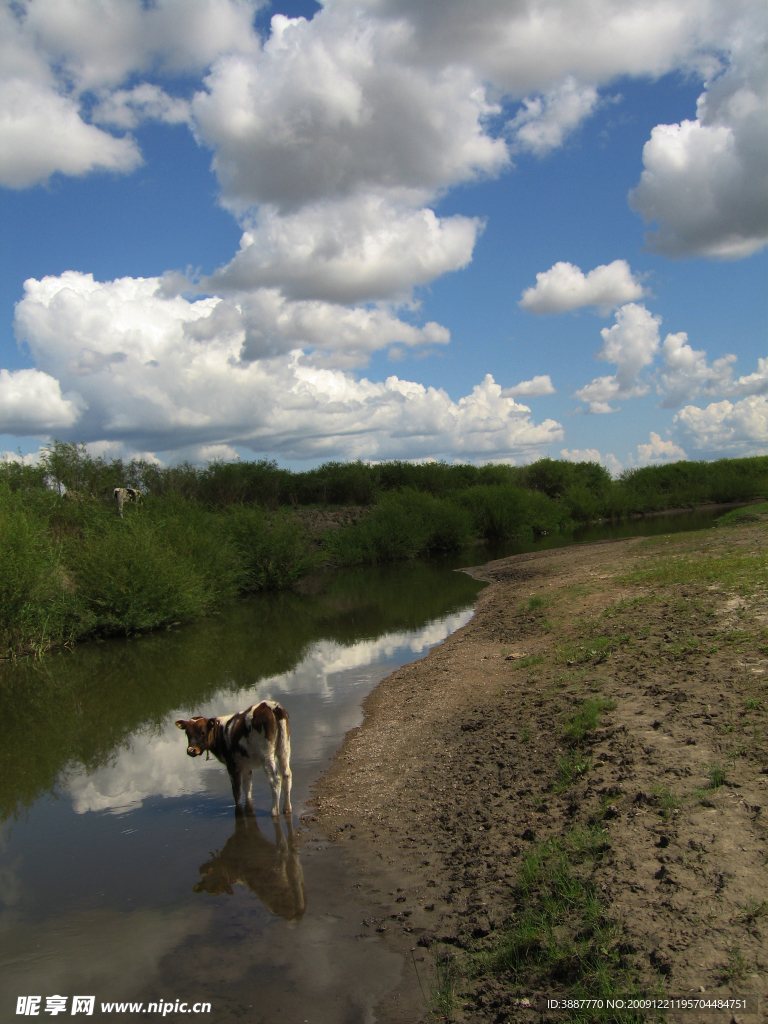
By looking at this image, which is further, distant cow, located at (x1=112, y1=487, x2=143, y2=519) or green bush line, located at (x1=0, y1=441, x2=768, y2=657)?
distant cow, located at (x1=112, y1=487, x2=143, y2=519)

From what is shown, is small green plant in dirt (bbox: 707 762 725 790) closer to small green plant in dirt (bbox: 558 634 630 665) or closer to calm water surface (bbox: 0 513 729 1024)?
calm water surface (bbox: 0 513 729 1024)

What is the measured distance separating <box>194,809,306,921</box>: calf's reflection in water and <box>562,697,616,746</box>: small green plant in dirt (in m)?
3.39

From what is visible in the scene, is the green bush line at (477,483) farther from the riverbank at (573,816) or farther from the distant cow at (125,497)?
the riverbank at (573,816)

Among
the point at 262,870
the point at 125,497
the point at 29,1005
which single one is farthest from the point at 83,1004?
the point at 125,497

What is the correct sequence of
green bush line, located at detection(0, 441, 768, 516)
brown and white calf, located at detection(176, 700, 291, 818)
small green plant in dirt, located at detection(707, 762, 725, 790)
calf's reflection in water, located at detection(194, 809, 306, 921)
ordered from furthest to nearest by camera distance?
green bush line, located at detection(0, 441, 768, 516)
brown and white calf, located at detection(176, 700, 291, 818)
calf's reflection in water, located at detection(194, 809, 306, 921)
small green plant in dirt, located at detection(707, 762, 725, 790)

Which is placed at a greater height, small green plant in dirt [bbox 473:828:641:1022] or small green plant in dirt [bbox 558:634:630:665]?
small green plant in dirt [bbox 558:634:630:665]

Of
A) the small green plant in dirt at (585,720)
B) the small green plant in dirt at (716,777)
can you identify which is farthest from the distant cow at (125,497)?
the small green plant in dirt at (716,777)

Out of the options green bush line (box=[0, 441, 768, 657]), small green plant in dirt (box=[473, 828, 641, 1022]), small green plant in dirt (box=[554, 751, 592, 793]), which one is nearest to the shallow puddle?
small green plant in dirt (box=[473, 828, 641, 1022])

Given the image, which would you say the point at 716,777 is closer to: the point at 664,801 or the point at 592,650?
the point at 664,801

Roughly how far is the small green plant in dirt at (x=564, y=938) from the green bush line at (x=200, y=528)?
61.0 feet

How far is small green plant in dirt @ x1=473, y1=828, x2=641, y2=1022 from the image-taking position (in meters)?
3.79

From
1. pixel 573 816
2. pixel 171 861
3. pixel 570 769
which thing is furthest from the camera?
pixel 171 861

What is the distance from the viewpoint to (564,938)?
14.0 ft

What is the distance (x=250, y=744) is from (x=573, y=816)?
3548mm
